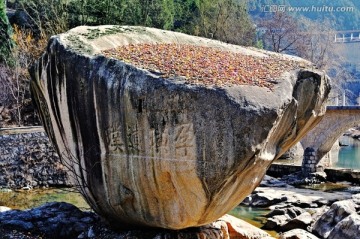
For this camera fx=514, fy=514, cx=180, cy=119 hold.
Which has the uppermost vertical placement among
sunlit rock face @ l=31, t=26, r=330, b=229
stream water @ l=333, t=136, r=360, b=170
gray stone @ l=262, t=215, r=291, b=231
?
sunlit rock face @ l=31, t=26, r=330, b=229

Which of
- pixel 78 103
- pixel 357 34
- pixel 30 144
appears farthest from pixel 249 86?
pixel 357 34

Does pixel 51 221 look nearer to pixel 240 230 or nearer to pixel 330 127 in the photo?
pixel 240 230

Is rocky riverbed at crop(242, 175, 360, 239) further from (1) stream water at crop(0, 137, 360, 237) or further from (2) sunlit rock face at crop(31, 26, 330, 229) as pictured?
(2) sunlit rock face at crop(31, 26, 330, 229)

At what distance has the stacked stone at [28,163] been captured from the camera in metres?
23.3

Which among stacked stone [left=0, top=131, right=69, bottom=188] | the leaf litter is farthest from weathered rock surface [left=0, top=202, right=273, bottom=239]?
stacked stone [left=0, top=131, right=69, bottom=188]

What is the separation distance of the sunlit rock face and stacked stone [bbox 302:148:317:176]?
62.5ft

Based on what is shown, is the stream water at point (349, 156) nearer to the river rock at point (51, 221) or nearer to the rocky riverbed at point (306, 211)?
Result: the rocky riverbed at point (306, 211)

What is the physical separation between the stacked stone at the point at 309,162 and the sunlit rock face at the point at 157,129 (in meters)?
19.1

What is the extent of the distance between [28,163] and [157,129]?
16.5 m

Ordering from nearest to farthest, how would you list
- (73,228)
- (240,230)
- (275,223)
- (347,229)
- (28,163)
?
1. (73,228)
2. (240,230)
3. (347,229)
4. (275,223)
5. (28,163)

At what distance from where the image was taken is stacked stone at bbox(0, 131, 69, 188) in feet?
76.3

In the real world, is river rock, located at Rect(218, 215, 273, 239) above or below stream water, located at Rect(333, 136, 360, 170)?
above

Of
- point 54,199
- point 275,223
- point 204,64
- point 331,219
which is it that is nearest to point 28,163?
point 54,199

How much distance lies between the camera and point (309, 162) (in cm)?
2961
